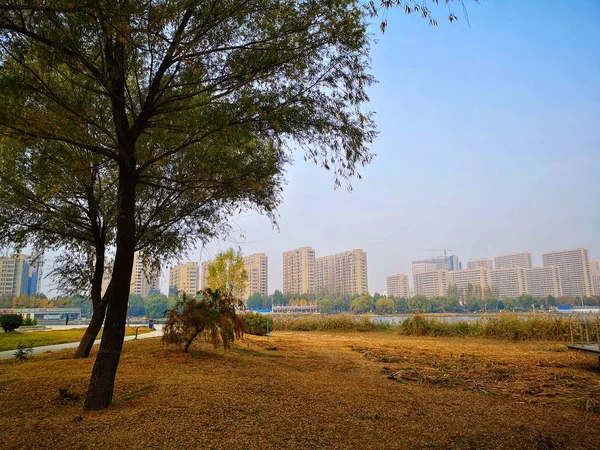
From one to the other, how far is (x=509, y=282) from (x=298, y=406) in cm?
11217

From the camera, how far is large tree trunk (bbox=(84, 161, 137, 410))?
4.43 meters

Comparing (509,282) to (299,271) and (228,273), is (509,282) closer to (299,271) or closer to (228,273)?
(299,271)

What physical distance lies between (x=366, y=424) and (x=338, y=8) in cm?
485

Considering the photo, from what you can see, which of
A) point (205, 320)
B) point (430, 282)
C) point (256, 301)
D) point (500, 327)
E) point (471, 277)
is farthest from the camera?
point (430, 282)

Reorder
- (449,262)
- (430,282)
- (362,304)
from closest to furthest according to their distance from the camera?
(362,304) < (430,282) < (449,262)

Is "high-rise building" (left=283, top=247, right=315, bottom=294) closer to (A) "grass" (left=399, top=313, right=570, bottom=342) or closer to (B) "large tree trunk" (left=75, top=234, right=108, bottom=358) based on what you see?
(A) "grass" (left=399, top=313, right=570, bottom=342)

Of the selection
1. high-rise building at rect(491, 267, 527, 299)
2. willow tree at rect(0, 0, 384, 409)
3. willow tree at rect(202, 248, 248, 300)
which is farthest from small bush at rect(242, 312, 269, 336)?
high-rise building at rect(491, 267, 527, 299)

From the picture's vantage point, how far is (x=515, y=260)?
118125 millimetres

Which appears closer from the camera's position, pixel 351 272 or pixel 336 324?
pixel 336 324

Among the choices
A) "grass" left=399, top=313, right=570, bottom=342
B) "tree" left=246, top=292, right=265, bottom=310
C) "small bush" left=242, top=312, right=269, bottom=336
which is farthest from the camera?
"tree" left=246, top=292, right=265, bottom=310

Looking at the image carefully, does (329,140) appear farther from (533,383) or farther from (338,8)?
(533,383)

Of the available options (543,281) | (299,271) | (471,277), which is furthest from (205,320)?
(471,277)

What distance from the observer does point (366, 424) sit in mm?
4203

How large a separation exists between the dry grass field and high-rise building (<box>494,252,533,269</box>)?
115 metres
